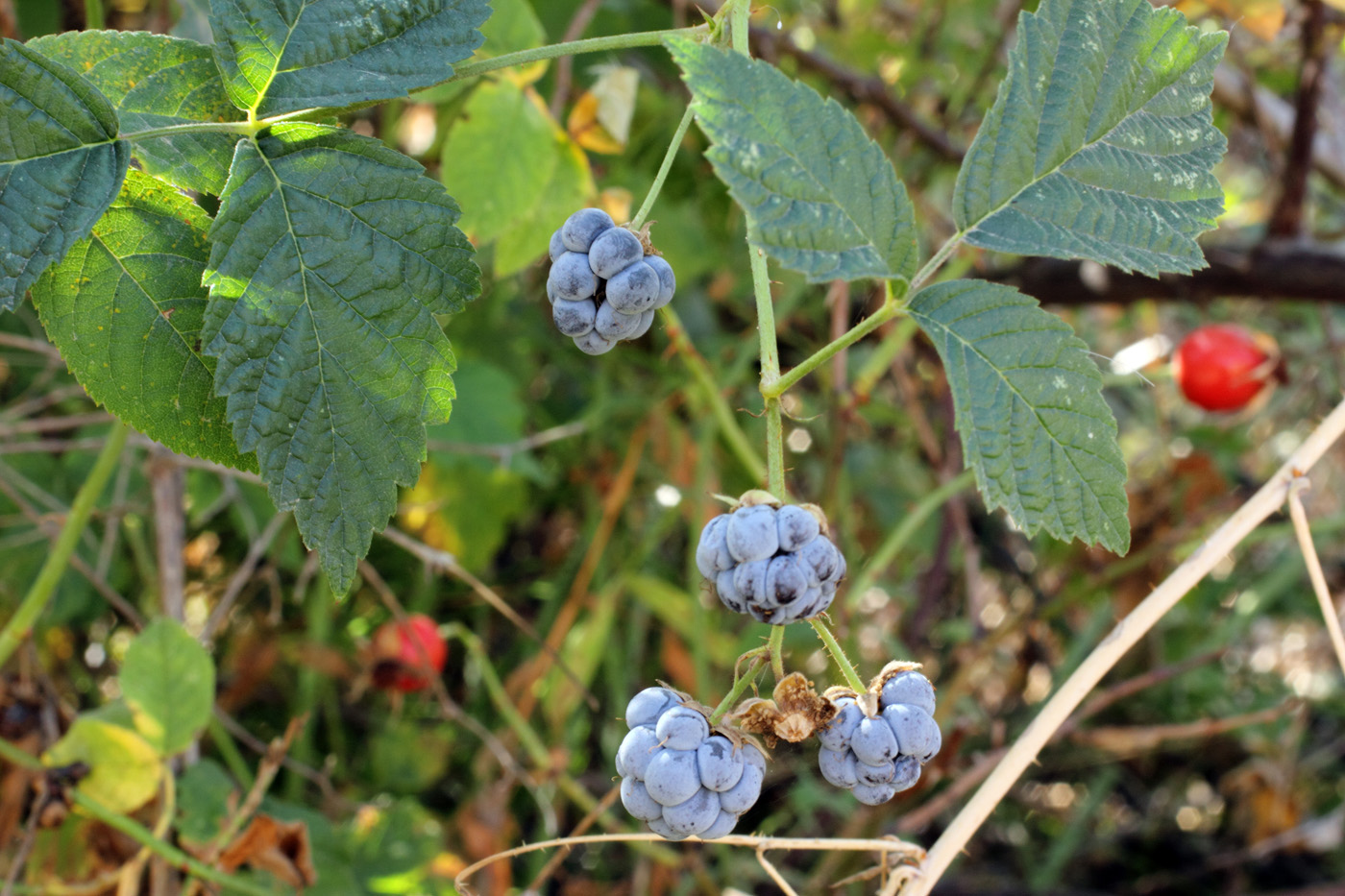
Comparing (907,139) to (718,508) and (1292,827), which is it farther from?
(1292,827)

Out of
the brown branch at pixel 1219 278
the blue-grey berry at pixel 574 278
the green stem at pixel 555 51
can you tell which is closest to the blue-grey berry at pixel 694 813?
the blue-grey berry at pixel 574 278

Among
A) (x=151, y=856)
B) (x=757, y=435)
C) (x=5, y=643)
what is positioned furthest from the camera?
(x=757, y=435)

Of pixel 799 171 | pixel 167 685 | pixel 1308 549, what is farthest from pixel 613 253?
pixel 167 685

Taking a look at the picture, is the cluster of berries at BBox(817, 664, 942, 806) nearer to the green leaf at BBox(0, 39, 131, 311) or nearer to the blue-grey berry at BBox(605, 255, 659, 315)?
the blue-grey berry at BBox(605, 255, 659, 315)

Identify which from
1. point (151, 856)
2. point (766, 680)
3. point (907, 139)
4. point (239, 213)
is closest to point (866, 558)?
point (766, 680)

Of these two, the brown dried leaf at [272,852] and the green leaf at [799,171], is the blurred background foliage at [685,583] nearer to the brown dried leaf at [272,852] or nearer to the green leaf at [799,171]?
the brown dried leaf at [272,852]

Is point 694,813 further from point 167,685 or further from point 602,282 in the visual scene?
point 167,685
